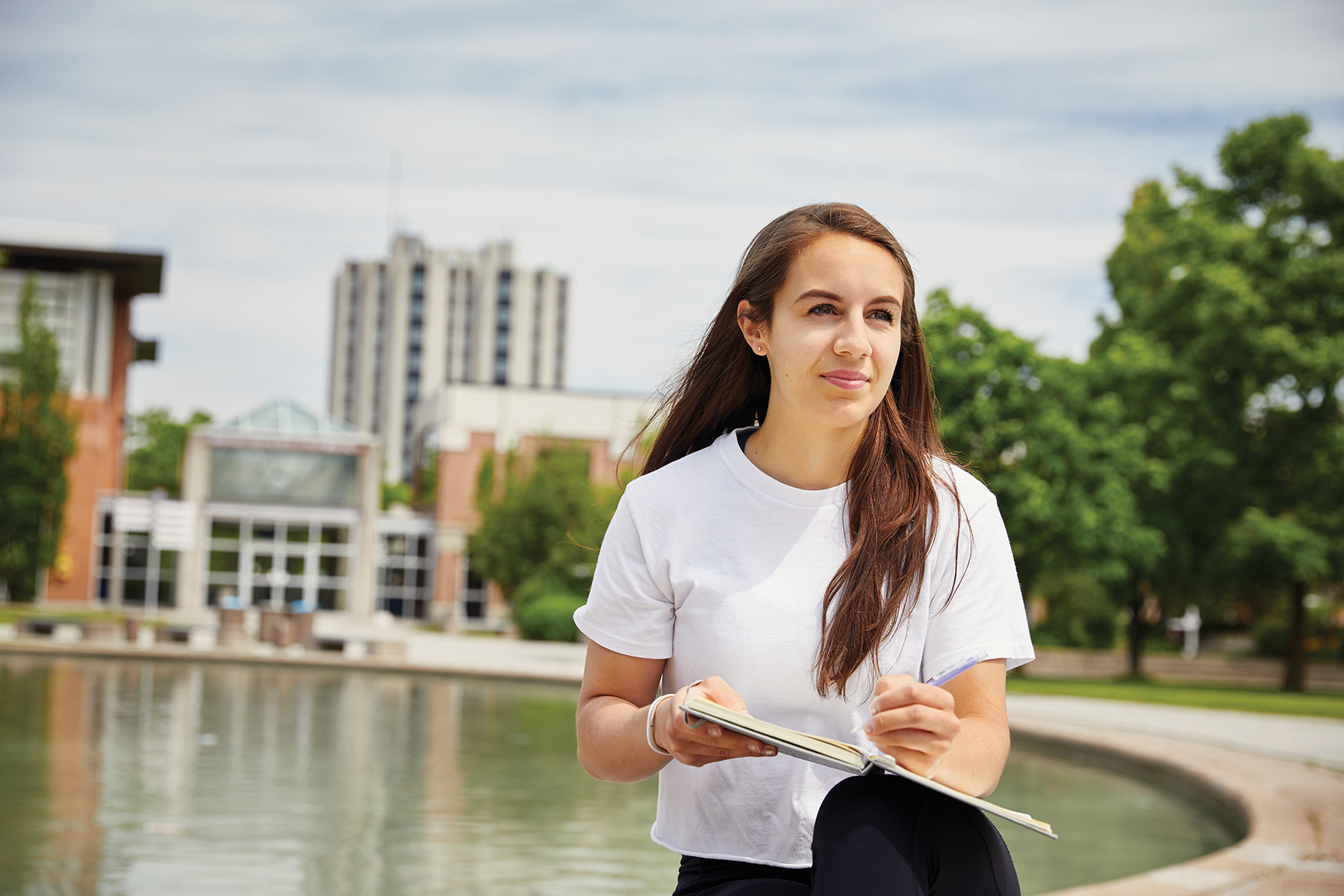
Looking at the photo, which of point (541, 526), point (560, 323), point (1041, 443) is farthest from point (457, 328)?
point (1041, 443)

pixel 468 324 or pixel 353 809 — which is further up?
pixel 468 324

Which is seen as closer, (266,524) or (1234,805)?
(1234,805)

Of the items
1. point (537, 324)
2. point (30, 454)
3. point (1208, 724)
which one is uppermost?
point (537, 324)

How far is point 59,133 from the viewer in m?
32.7

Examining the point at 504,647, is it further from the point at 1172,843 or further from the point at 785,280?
the point at 785,280

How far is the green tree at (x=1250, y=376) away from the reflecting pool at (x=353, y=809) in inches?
666

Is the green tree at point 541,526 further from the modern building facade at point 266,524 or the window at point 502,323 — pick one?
the window at point 502,323

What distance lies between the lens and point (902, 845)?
172 centimetres

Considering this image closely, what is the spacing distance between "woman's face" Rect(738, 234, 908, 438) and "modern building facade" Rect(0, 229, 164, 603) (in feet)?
130

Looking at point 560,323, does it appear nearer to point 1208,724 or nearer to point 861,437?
point 1208,724

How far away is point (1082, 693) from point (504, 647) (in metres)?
12.4

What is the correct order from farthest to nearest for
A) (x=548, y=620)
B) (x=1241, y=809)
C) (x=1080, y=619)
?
(x=1080, y=619) → (x=548, y=620) → (x=1241, y=809)

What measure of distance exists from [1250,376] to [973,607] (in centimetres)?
2756

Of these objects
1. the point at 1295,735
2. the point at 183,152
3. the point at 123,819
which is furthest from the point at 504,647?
the point at 123,819
